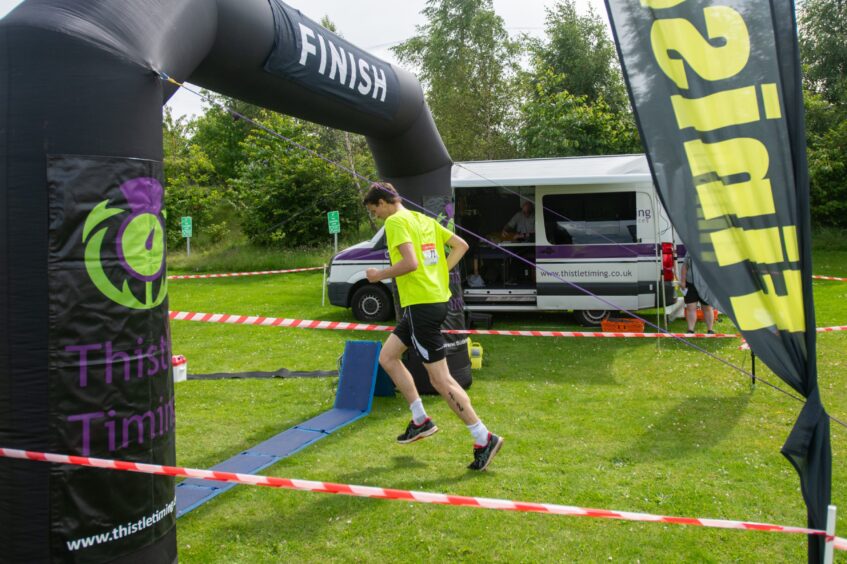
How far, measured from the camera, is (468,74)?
30891 mm

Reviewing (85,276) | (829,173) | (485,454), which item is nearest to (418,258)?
(485,454)

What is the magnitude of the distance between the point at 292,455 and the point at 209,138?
43.5 meters

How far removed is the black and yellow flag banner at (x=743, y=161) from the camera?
2959 mm

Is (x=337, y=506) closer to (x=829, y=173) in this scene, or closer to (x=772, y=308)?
(x=772, y=308)

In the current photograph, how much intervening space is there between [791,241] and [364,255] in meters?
10.2

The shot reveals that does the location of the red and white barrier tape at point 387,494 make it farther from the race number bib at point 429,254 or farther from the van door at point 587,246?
the van door at point 587,246

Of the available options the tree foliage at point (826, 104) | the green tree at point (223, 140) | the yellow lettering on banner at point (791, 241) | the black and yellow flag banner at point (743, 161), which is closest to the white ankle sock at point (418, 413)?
the black and yellow flag banner at point (743, 161)

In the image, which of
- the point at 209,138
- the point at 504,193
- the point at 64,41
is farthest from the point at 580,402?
the point at 209,138

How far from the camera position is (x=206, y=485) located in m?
5.03

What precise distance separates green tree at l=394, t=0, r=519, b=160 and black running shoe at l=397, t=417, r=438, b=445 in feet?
82.3

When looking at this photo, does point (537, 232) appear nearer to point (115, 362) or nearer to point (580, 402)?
point (580, 402)

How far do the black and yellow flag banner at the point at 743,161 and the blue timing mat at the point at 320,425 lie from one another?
139 inches

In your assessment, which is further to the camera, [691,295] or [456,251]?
[691,295]

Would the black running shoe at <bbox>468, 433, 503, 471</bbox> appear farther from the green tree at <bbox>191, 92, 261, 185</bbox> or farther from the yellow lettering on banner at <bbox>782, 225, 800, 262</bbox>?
the green tree at <bbox>191, 92, 261, 185</bbox>
